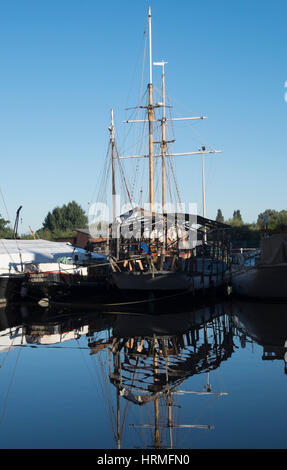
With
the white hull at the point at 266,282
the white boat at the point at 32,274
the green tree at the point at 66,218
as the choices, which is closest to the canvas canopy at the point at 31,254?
the white boat at the point at 32,274

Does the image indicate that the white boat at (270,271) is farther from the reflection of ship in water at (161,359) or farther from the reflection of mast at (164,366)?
the reflection of mast at (164,366)

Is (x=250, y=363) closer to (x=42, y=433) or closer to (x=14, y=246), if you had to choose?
(x=42, y=433)

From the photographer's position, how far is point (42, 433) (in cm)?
1014

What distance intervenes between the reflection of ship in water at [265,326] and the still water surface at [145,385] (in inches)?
2.6

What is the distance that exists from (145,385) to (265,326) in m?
10.8

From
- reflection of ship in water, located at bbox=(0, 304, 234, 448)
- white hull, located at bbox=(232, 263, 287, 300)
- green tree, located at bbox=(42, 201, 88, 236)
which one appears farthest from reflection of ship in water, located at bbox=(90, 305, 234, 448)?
green tree, located at bbox=(42, 201, 88, 236)

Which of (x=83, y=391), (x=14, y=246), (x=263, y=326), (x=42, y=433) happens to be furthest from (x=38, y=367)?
(x=14, y=246)

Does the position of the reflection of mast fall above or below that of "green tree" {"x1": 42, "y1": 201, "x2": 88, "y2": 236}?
below

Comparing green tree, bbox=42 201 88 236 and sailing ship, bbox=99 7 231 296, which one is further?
green tree, bbox=42 201 88 236

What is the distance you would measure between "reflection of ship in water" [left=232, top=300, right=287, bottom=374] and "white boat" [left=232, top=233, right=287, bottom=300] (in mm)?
882

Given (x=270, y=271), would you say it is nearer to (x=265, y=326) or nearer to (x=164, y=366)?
(x=265, y=326)

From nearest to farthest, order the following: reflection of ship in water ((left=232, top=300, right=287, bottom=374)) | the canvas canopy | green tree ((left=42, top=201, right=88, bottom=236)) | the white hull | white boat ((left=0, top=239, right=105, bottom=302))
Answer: reflection of ship in water ((left=232, top=300, right=287, bottom=374))
the white hull
white boat ((left=0, top=239, right=105, bottom=302))
the canvas canopy
green tree ((left=42, top=201, right=88, bottom=236))

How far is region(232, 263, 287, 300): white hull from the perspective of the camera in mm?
32219

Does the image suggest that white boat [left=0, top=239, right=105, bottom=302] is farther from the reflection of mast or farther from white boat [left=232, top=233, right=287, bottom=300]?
the reflection of mast
